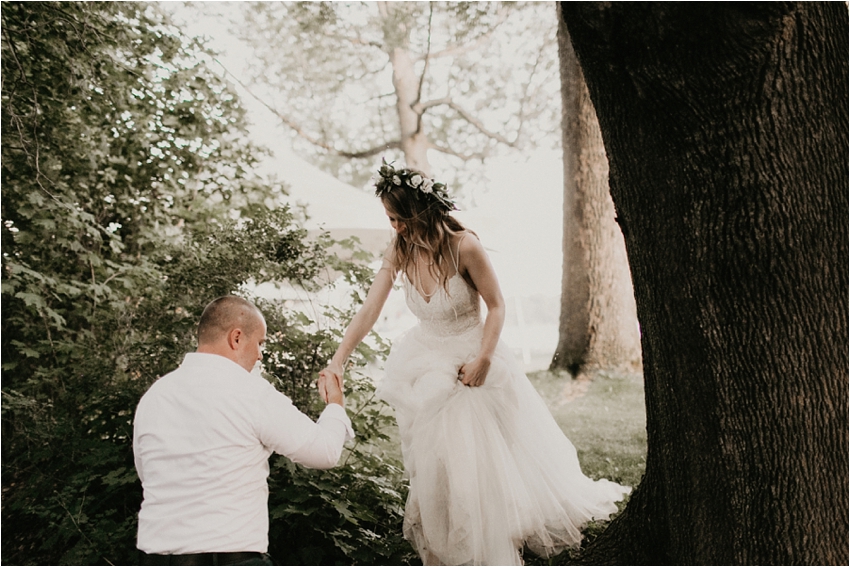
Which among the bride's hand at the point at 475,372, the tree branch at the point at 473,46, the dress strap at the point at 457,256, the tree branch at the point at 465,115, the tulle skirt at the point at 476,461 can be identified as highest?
the tree branch at the point at 473,46

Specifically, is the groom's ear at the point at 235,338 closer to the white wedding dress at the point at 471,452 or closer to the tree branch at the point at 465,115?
the white wedding dress at the point at 471,452

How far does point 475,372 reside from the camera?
12.0 feet

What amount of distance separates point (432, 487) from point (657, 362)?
1456 mm

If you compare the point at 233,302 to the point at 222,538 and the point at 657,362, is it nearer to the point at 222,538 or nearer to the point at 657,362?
the point at 222,538

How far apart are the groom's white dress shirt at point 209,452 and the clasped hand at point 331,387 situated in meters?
0.51

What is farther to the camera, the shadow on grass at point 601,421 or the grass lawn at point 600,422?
the grass lawn at point 600,422

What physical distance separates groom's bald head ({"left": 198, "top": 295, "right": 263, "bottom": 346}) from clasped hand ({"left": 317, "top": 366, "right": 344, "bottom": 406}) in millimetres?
549

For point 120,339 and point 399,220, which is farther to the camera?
point 120,339

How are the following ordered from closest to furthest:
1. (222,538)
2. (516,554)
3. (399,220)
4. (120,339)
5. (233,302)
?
(222,538), (233,302), (516,554), (399,220), (120,339)

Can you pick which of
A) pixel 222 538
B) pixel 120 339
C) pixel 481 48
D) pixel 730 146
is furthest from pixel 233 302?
pixel 481 48

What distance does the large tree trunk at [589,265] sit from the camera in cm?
856

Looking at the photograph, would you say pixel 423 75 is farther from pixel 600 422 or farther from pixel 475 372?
pixel 475 372

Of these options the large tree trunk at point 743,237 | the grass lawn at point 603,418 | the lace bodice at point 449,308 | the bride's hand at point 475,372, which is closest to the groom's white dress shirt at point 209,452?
the bride's hand at point 475,372

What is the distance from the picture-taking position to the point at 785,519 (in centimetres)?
254
